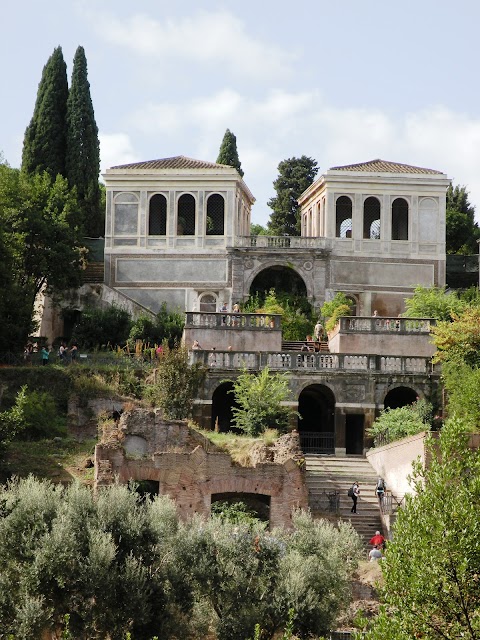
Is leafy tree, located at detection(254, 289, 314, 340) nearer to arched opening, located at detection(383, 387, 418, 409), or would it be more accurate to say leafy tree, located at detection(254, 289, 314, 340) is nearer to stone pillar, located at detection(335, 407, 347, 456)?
arched opening, located at detection(383, 387, 418, 409)

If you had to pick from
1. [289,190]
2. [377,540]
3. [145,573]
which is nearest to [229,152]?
[289,190]

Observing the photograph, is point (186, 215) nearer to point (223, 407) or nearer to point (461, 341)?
point (223, 407)

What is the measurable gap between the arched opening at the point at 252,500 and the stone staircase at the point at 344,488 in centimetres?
120

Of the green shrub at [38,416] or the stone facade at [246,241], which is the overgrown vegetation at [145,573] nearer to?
the green shrub at [38,416]

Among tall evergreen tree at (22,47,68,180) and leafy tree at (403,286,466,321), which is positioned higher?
tall evergreen tree at (22,47,68,180)

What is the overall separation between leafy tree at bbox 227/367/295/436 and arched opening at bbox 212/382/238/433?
2.35 meters

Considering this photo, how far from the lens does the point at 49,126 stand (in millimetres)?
58344

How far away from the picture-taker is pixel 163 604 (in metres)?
26.5

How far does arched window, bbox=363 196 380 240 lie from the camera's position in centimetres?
5638

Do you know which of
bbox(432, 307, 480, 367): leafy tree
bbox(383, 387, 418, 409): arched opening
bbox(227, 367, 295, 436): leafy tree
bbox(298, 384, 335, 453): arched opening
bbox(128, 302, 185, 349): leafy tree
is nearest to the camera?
bbox(227, 367, 295, 436): leafy tree

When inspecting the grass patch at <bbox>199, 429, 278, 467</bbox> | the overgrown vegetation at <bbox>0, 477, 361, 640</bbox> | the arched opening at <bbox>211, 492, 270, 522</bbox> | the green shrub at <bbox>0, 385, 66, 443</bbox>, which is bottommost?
the overgrown vegetation at <bbox>0, 477, 361, 640</bbox>

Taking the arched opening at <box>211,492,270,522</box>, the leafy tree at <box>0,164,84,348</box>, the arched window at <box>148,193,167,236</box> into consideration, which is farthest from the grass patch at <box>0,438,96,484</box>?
the arched window at <box>148,193,167,236</box>

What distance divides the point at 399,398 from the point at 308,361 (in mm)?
3575

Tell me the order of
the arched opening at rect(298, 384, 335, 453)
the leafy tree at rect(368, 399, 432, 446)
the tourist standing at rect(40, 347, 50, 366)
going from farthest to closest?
the tourist standing at rect(40, 347, 50, 366), the arched opening at rect(298, 384, 335, 453), the leafy tree at rect(368, 399, 432, 446)
